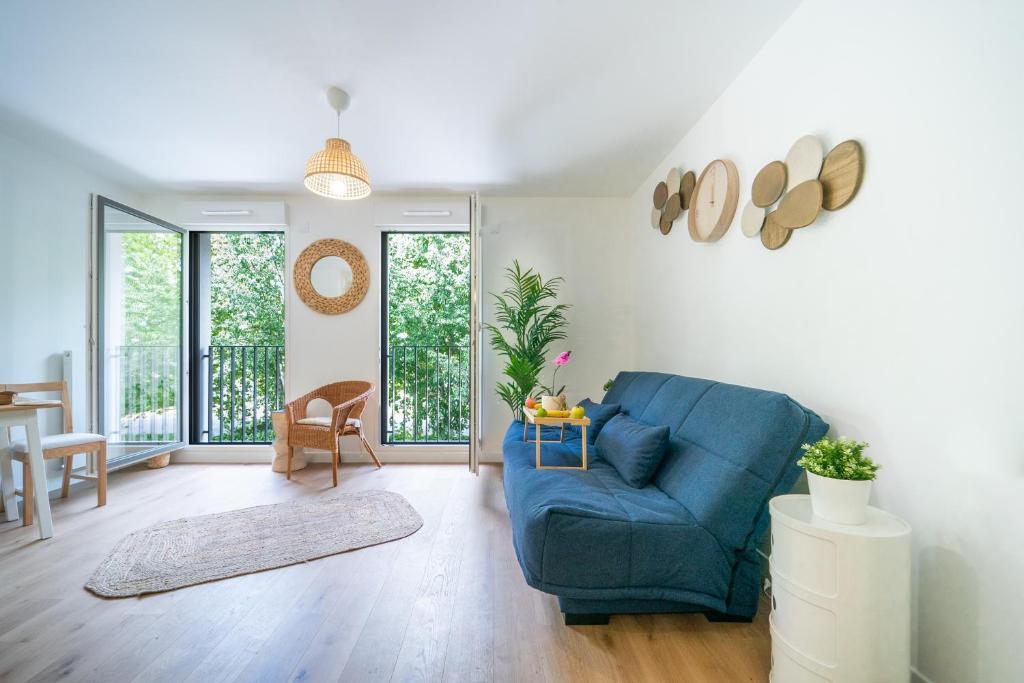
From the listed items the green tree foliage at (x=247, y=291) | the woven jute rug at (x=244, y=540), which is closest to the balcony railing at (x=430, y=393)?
the green tree foliage at (x=247, y=291)

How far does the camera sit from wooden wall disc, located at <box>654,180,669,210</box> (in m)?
3.15

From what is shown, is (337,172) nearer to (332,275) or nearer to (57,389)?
(332,275)

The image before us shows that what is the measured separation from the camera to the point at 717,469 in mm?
1662

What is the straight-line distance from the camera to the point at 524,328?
381cm

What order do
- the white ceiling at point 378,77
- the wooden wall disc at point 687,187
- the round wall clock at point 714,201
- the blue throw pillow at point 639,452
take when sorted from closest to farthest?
1. the white ceiling at point 378,77
2. the blue throw pillow at point 639,452
3. the round wall clock at point 714,201
4. the wooden wall disc at point 687,187

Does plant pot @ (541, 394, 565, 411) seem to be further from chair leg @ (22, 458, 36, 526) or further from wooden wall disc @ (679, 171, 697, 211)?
chair leg @ (22, 458, 36, 526)

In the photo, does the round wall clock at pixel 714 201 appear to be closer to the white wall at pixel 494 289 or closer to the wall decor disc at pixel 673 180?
the wall decor disc at pixel 673 180

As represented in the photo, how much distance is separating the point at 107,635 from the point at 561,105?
3088 millimetres

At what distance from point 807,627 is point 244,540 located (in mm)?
2535

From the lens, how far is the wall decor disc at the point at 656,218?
128 inches

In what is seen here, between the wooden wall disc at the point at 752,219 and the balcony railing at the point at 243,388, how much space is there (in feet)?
13.9

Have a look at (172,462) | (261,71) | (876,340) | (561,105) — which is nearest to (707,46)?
(561,105)

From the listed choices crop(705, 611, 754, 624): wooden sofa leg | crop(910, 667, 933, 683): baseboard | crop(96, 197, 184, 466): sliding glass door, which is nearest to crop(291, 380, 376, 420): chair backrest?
crop(96, 197, 184, 466): sliding glass door

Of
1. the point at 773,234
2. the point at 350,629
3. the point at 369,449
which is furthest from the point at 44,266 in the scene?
the point at 773,234
